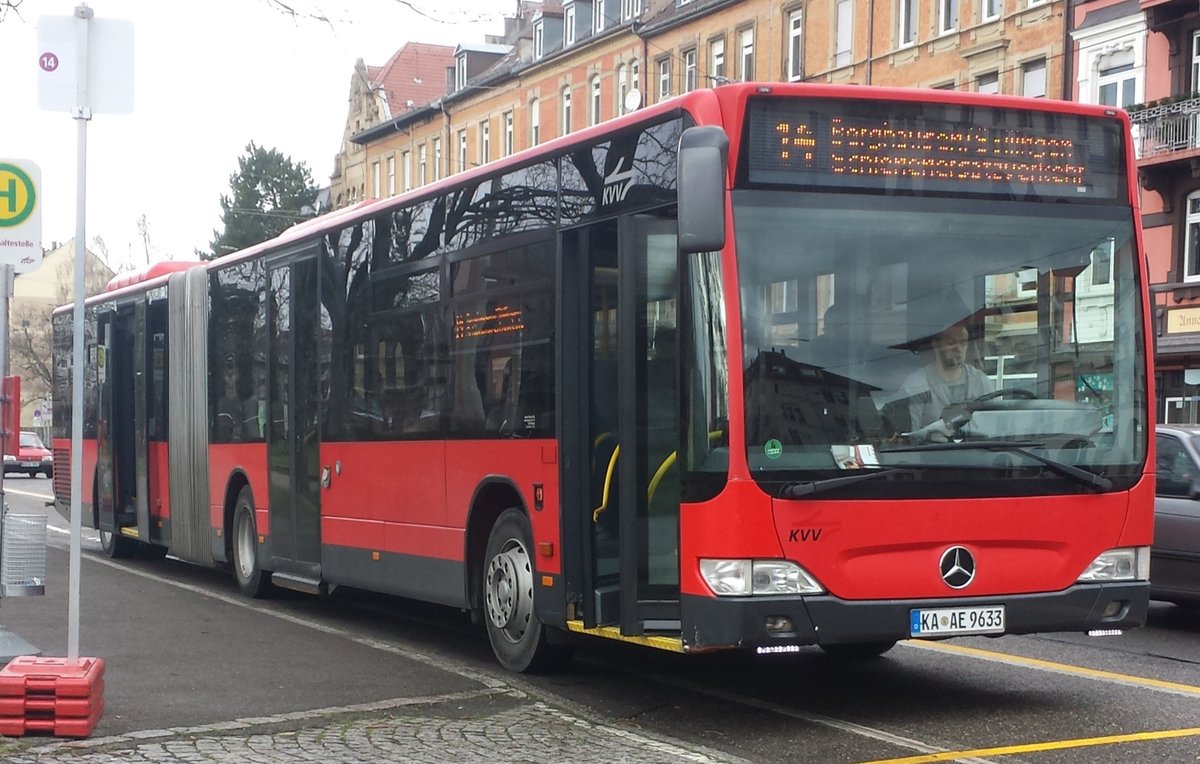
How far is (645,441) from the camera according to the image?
896cm

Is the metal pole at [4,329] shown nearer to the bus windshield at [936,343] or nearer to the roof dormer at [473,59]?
the bus windshield at [936,343]

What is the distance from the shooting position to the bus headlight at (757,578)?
8.17 meters

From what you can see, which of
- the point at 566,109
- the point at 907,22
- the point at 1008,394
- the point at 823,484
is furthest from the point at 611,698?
the point at 566,109

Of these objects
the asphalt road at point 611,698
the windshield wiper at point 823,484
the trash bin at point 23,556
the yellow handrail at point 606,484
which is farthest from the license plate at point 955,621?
the trash bin at point 23,556

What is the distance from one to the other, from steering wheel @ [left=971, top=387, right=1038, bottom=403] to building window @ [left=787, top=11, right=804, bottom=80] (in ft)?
130

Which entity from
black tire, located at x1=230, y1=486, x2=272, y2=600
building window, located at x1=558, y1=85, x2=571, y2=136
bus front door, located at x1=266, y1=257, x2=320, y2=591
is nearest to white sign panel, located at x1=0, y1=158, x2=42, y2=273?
bus front door, located at x1=266, y1=257, x2=320, y2=591

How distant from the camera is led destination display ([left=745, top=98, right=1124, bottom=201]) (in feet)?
27.8

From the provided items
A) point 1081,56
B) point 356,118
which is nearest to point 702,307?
point 1081,56

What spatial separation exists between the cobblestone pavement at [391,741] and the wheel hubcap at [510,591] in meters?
1.22

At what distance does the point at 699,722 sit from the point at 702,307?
2.07m

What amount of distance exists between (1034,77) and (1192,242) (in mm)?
6290

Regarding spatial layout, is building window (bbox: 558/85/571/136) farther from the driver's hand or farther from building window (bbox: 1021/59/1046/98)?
the driver's hand

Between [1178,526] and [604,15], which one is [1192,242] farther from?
[604,15]

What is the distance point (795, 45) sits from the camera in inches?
1882
